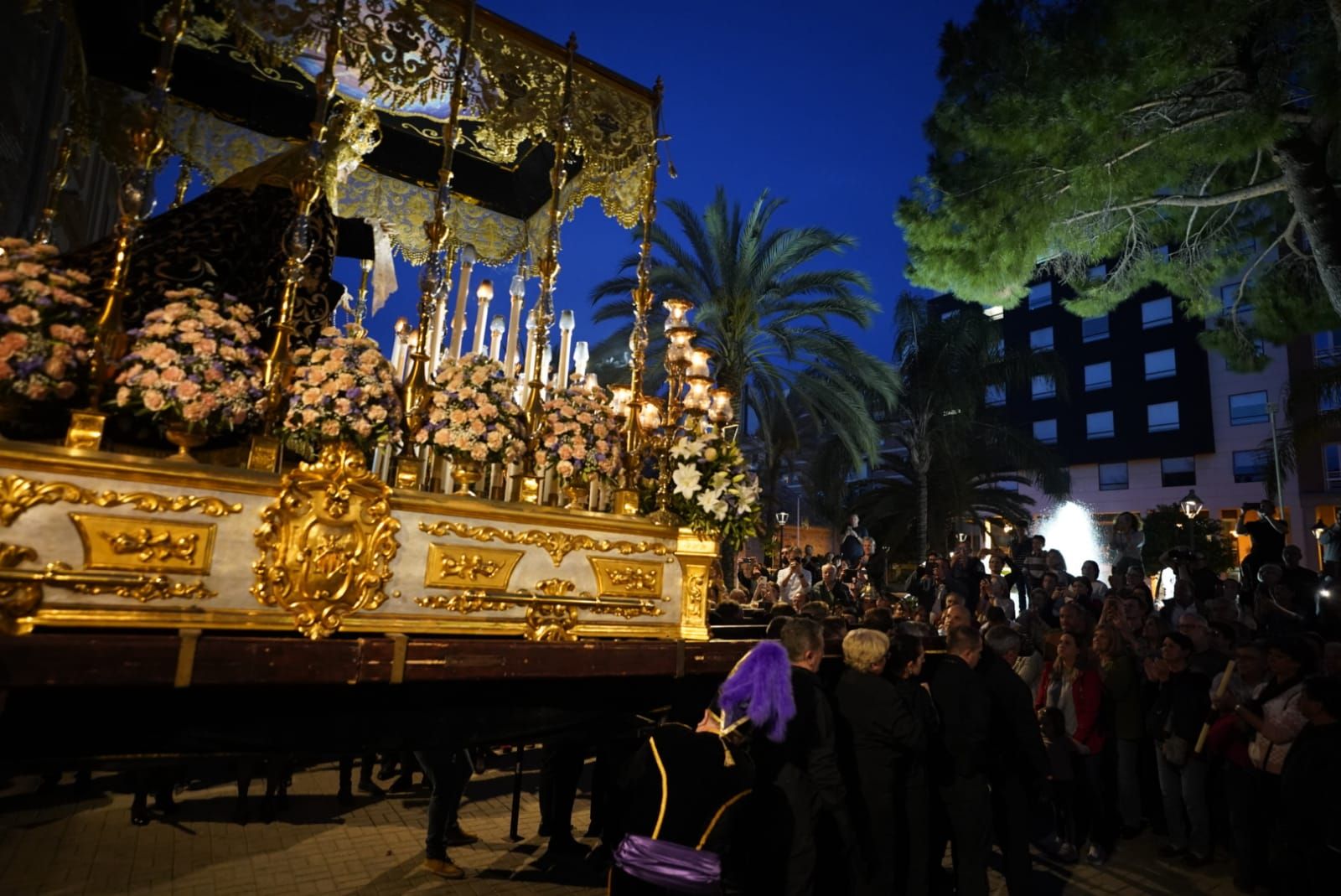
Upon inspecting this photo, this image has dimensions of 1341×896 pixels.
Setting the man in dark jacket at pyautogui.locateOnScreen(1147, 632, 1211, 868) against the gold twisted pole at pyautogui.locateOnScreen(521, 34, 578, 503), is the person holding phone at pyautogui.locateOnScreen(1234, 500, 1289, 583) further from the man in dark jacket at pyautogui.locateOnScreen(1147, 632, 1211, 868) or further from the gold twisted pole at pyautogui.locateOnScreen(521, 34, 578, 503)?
the gold twisted pole at pyautogui.locateOnScreen(521, 34, 578, 503)

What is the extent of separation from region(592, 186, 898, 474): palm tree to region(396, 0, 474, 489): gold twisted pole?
11.2 meters

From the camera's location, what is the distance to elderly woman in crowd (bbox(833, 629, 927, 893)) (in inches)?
193

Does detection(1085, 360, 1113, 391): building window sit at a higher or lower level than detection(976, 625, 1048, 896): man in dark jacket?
higher

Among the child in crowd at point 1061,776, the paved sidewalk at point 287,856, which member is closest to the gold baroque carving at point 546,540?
the paved sidewalk at point 287,856

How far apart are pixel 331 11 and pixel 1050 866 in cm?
889

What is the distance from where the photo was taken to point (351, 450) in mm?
4121

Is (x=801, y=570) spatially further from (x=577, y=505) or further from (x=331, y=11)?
(x=331, y=11)

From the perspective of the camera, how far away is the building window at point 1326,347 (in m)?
31.5

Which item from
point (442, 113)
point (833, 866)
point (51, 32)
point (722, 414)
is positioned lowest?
point (833, 866)

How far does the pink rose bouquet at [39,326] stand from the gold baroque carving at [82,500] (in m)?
0.50

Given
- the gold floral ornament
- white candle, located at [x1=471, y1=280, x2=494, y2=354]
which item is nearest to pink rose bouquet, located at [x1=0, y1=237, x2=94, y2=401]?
the gold floral ornament

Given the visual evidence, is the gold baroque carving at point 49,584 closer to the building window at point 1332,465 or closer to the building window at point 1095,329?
the building window at point 1332,465

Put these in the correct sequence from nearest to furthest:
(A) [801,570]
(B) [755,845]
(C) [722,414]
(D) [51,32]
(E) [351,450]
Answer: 1. (E) [351,450]
2. (B) [755,845]
3. (C) [722,414]
4. (D) [51,32]
5. (A) [801,570]

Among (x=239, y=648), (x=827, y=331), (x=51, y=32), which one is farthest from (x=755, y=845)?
(x=827, y=331)
